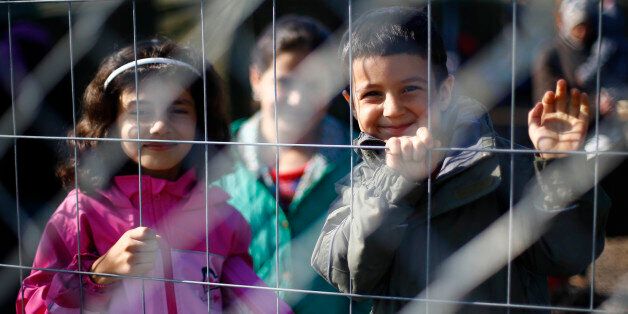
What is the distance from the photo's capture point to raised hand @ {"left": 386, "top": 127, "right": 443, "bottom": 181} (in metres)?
0.94

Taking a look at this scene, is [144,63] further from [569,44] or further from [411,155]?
[569,44]

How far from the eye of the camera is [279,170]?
1.63 m

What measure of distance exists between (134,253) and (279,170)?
49 cm

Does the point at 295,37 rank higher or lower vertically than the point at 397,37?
higher

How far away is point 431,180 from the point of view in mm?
1038

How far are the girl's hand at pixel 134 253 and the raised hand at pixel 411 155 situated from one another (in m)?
0.41

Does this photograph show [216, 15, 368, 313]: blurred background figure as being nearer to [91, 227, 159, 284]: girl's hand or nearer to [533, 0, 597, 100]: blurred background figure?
[91, 227, 159, 284]: girl's hand

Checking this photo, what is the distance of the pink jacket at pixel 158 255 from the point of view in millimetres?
1324

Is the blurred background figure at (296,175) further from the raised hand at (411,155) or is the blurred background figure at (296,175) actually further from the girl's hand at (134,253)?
the raised hand at (411,155)

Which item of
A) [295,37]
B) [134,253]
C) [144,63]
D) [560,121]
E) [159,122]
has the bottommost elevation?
[134,253]

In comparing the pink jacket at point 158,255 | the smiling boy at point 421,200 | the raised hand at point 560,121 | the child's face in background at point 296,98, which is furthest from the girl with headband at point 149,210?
the raised hand at point 560,121

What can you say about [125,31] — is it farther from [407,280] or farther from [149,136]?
[407,280]

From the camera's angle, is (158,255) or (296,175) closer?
(158,255)

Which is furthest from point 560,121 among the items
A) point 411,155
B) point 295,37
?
point 295,37
